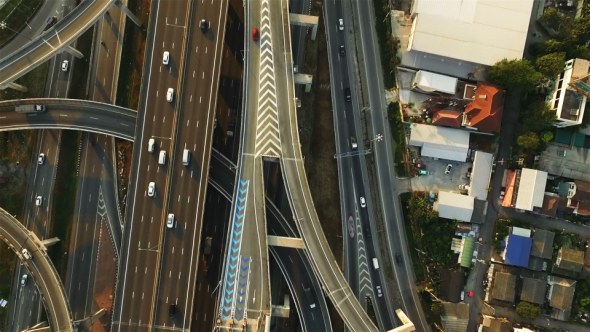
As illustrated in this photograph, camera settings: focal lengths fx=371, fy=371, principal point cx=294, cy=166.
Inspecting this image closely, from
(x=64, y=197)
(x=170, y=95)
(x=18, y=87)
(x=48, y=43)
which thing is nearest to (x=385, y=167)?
(x=170, y=95)

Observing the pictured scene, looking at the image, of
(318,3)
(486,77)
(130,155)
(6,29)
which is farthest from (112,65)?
(486,77)

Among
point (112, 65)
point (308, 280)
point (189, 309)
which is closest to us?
point (189, 309)

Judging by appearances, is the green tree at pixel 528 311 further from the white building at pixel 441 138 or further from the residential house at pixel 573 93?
the residential house at pixel 573 93

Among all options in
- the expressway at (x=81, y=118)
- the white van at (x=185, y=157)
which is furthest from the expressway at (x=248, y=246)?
the expressway at (x=81, y=118)

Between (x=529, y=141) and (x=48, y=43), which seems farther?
(x=529, y=141)

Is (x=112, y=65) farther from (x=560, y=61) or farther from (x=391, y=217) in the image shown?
(x=560, y=61)

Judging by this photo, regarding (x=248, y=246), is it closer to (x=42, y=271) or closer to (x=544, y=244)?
(x=42, y=271)
